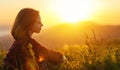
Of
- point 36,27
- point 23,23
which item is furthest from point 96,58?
point 23,23

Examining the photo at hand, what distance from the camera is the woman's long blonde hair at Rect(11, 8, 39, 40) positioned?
25.6ft

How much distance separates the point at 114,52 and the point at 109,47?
157 mm

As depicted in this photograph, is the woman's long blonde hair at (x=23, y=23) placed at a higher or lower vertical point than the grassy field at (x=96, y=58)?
higher

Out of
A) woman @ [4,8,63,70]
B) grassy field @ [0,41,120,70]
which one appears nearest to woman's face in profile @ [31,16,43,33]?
woman @ [4,8,63,70]

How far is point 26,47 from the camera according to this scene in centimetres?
796

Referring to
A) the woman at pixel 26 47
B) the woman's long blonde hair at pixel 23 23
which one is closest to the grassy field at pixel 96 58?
the woman at pixel 26 47

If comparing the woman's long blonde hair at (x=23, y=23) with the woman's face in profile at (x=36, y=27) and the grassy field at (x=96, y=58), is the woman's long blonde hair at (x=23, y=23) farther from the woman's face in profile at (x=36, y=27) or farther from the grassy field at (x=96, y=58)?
the grassy field at (x=96, y=58)

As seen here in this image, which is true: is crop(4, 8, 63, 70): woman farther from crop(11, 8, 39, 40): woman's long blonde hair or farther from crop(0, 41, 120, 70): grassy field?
crop(0, 41, 120, 70): grassy field

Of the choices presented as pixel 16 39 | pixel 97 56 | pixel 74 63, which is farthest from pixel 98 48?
pixel 16 39

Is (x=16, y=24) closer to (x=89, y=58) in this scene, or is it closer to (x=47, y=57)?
(x=47, y=57)

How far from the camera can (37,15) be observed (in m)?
8.06

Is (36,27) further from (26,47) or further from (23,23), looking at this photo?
(26,47)

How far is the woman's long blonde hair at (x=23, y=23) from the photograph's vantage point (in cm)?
782

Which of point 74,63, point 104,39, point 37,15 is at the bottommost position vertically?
point 74,63
